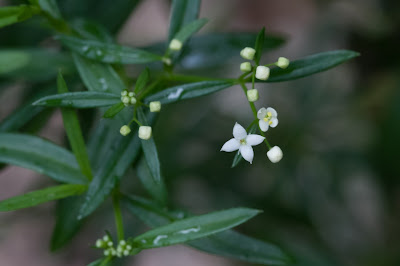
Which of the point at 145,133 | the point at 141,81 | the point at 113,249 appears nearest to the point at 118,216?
the point at 113,249

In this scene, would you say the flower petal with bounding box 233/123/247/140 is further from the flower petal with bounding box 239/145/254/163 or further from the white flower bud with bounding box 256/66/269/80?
the white flower bud with bounding box 256/66/269/80

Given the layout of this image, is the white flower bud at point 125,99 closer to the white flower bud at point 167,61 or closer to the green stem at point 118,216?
the white flower bud at point 167,61

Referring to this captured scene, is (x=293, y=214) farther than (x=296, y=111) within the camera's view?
No

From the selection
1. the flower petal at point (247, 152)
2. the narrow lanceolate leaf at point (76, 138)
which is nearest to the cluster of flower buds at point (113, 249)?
the narrow lanceolate leaf at point (76, 138)

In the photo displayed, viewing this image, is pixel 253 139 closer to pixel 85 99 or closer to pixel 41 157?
pixel 85 99

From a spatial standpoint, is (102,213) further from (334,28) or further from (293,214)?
(334,28)

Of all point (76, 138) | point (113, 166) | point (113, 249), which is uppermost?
point (76, 138)

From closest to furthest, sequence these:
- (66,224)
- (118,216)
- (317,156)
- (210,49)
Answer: (118,216)
(66,224)
(210,49)
(317,156)

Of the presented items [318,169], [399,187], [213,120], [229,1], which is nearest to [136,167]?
[213,120]
